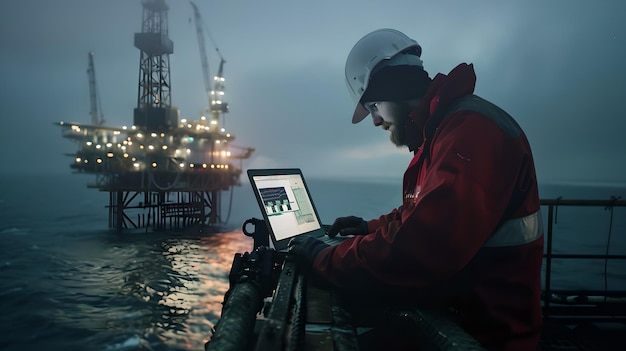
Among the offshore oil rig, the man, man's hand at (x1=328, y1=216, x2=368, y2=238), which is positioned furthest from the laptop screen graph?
the offshore oil rig

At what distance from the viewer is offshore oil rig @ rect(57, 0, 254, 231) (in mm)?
45031

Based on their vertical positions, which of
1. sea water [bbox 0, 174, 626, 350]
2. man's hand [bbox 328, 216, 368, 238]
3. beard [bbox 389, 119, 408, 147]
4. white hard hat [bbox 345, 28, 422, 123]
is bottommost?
sea water [bbox 0, 174, 626, 350]

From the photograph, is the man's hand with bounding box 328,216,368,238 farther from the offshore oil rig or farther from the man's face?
the offshore oil rig

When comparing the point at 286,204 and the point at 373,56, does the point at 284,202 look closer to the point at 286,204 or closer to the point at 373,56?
the point at 286,204

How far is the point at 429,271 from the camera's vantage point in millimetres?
1686

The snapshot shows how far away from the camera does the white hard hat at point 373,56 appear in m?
2.50

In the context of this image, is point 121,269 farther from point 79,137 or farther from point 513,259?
point 513,259

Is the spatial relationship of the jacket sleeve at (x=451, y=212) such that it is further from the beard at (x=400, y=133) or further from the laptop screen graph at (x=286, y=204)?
the laptop screen graph at (x=286, y=204)

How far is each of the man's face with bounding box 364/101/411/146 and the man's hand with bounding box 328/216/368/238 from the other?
2.76 feet

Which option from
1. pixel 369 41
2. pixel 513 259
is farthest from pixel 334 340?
pixel 369 41

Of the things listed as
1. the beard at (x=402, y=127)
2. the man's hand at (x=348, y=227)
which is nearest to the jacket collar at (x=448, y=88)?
the beard at (x=402, y=127)

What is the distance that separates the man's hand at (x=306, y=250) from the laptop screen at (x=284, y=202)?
2.28ft

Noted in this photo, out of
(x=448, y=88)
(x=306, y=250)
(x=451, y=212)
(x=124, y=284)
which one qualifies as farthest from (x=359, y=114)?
(x=124, y=284)

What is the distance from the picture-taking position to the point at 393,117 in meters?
2.52
